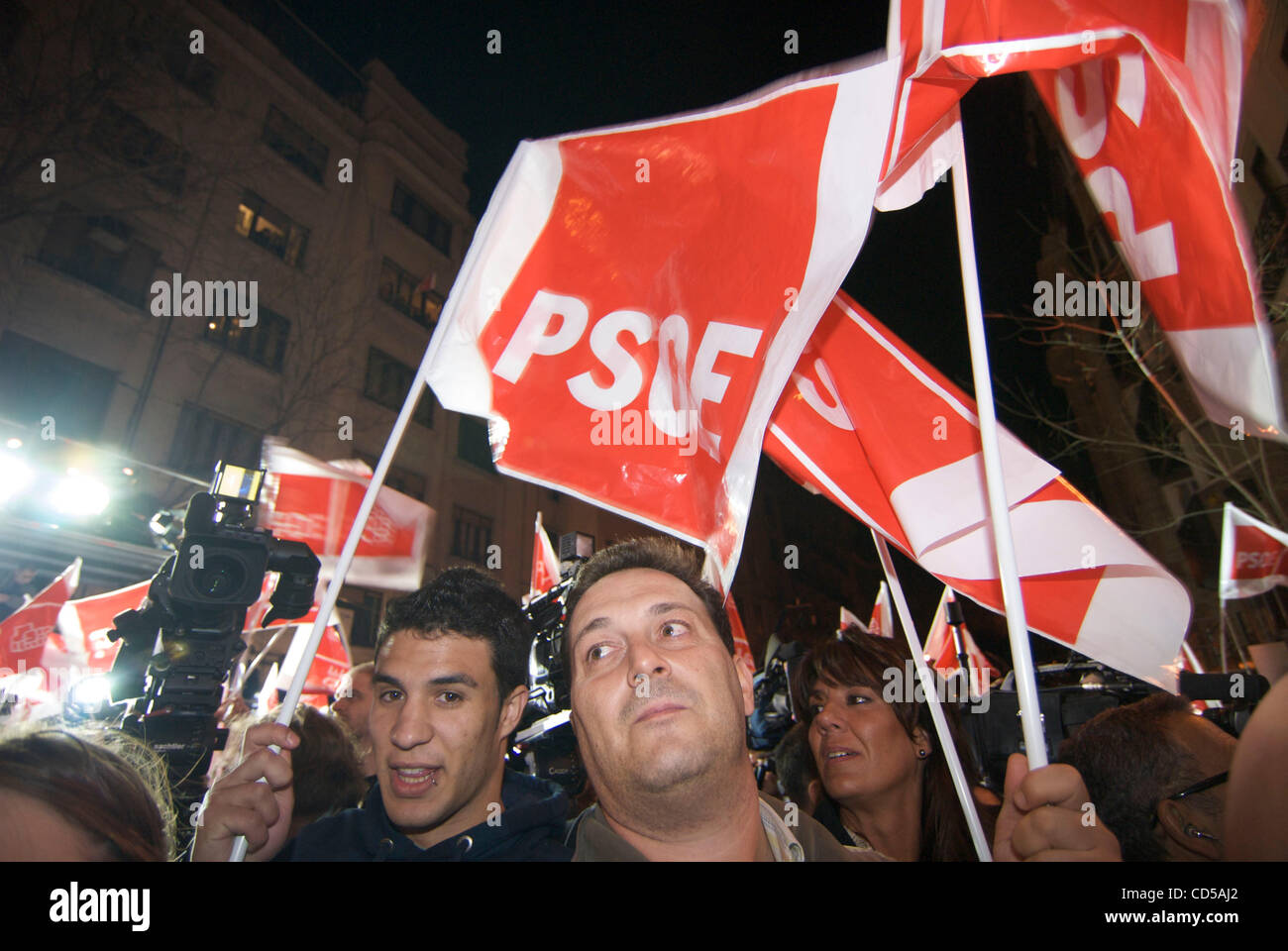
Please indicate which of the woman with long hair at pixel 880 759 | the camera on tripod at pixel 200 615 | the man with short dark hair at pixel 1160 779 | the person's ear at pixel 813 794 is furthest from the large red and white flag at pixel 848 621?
the camera on tripod at pixel 200 615

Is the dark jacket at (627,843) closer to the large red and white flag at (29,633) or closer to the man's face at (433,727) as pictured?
the man's face at (433,727)

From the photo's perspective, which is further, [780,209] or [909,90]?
[780,209]

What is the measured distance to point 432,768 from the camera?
2.35 m

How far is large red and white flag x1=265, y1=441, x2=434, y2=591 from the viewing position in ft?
16.8

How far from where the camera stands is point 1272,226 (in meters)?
9.98

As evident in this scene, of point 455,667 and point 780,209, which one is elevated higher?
point 780,209

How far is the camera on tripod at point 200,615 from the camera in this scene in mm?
2810

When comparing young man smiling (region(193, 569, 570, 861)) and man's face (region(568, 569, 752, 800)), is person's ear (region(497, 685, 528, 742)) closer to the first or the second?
young man smiling (region(193, 569, 570, 861))

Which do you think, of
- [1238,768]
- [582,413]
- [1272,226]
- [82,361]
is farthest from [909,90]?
[82,361]

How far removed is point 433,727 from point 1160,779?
A: 2586 millimetres

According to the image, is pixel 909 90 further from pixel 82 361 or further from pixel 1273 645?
pixel 82 361

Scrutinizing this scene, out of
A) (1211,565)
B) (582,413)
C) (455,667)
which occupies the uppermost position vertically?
(1211,565)

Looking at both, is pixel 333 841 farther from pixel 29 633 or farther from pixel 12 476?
pixel 12 476

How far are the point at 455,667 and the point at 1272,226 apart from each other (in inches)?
512
